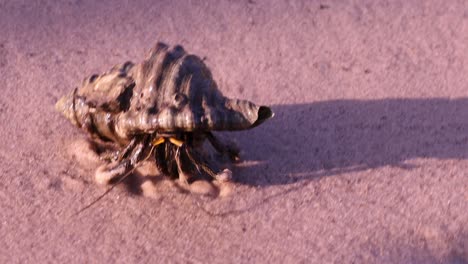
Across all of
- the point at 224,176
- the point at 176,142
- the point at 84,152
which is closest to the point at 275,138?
the point at 224,176

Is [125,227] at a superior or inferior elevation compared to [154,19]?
inferior

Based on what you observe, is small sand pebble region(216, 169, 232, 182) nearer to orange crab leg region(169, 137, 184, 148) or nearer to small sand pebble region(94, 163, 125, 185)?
orange crab leg region(169, 137, 184, 148)

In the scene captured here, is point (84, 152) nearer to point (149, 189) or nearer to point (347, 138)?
point (149, 189)

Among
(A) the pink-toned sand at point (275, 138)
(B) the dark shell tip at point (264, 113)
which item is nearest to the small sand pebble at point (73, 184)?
(A) the pink-toned sand at point (275, 138)

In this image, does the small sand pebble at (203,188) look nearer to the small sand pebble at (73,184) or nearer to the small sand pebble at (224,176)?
the small sand pebble at (224,176)

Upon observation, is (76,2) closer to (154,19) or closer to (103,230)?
(154,19)

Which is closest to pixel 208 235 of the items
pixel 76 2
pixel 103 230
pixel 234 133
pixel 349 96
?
pixel 103 230
